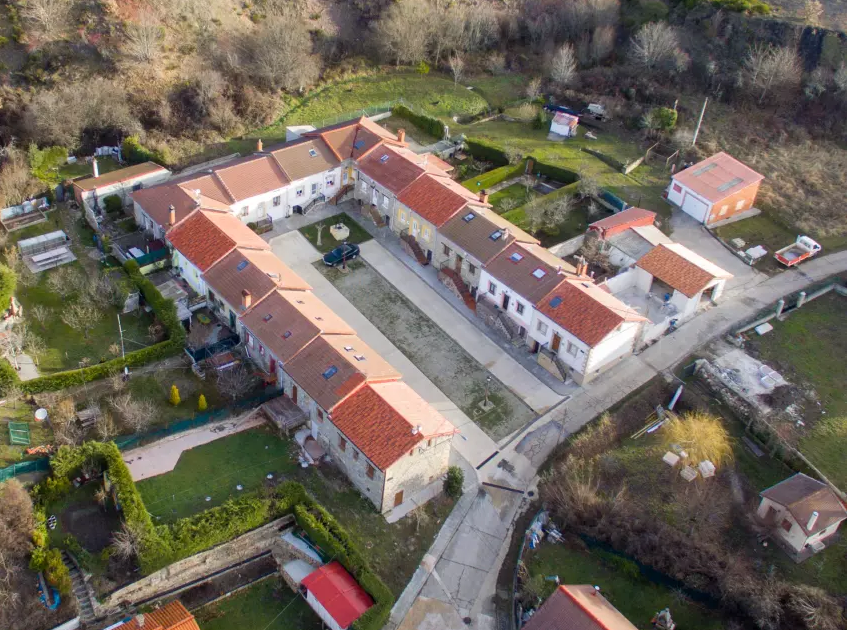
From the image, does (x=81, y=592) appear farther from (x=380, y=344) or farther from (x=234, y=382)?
(x=380, y=344)

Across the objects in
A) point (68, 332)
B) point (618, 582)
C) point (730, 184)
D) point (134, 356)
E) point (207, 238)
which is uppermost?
point (207, 238)

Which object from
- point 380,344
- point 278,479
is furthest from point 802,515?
point 278,479

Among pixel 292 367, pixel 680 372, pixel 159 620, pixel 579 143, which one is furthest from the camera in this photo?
pixel 579 143

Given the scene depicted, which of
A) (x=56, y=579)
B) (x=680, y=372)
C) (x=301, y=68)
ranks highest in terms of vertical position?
(x=301, y=68)

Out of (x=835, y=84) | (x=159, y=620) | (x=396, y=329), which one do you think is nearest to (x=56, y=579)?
(x=159, y=620)

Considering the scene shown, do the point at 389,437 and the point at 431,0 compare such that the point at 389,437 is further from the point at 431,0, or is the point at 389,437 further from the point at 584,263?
the point at 431,0

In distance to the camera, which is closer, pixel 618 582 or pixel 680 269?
pixel 618 582

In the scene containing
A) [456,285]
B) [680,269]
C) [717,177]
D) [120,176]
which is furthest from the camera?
[717,177]

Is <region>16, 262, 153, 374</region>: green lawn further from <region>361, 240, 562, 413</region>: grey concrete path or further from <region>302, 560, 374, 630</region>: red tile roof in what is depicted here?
<region>302, 560, 374, 630</region>: red tile roof
